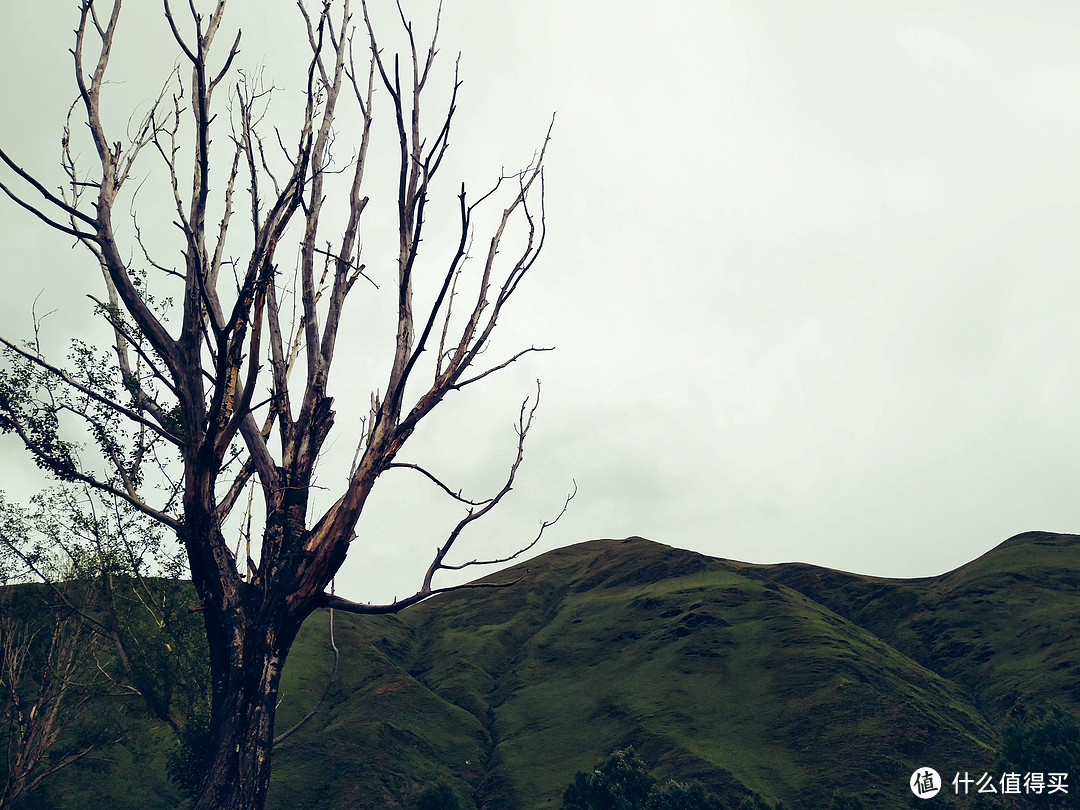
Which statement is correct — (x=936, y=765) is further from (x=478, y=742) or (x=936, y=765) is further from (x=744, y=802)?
(x=478, y=742)

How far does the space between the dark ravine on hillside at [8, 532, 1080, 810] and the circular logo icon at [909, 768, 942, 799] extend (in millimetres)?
1334

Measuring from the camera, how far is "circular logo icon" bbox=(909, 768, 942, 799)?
60188 mm

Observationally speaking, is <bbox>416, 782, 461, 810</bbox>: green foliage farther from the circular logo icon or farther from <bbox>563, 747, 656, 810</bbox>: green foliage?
the circular logo icon

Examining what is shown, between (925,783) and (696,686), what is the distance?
3228cm

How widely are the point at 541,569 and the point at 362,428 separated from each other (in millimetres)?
157391

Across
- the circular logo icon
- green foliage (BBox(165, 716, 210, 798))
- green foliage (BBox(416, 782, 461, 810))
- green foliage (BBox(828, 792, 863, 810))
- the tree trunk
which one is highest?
the tree trunk

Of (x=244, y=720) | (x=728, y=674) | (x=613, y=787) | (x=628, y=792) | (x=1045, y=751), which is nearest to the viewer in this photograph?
(x=244, y=720)

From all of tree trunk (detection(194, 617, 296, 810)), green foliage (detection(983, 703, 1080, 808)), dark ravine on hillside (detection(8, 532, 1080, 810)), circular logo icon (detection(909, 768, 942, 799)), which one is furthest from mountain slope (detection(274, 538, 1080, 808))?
tree trunk (detection(194, 617, 296, 810))

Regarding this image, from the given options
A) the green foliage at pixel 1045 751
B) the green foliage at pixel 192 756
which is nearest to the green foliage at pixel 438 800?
the green foliage at pixel 192 756

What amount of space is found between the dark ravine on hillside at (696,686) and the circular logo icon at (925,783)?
1334 millimetres

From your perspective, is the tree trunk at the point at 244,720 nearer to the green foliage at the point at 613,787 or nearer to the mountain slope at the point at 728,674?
the green foliage at the point at 613,787

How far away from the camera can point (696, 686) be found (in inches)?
3580

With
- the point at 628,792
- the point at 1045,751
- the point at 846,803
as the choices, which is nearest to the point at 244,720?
the point at 628,792

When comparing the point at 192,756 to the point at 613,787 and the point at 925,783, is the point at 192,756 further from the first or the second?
the point at 925,783
